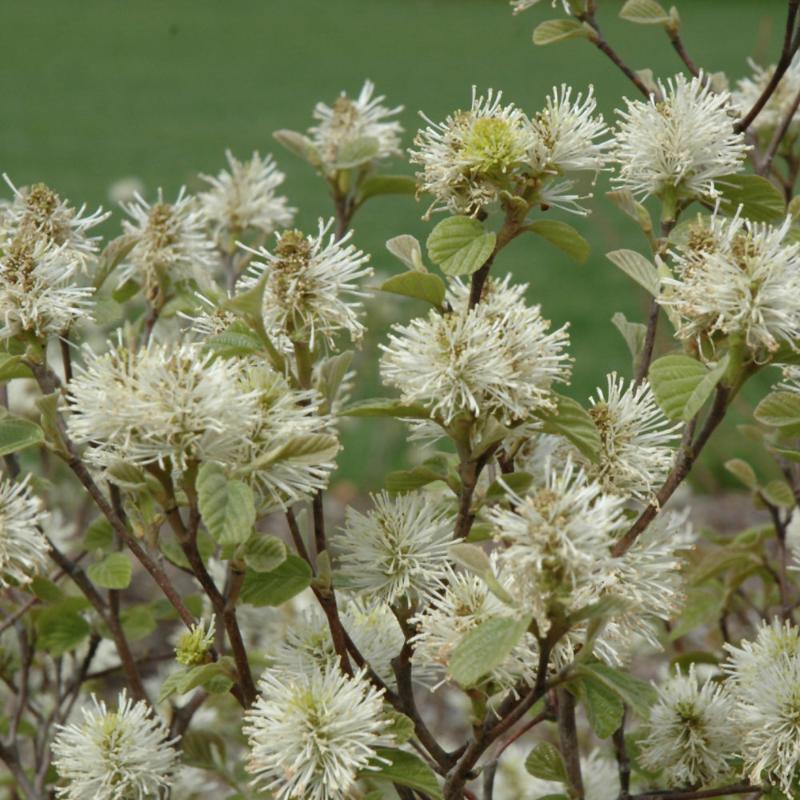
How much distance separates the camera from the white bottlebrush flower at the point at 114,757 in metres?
0.94

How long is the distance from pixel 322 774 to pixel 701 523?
8.61 feet

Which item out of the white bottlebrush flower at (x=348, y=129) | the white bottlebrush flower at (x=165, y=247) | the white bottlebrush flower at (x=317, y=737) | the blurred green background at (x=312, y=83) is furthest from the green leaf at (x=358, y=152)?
the blurred green background at (x=312, y=83)

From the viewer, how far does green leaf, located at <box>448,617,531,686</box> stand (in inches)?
27.9

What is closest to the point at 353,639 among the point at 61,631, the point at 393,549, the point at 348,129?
the point at 393,549

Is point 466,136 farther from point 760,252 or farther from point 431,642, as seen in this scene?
point 431,642

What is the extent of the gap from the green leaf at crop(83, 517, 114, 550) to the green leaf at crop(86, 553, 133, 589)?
0.10 metres

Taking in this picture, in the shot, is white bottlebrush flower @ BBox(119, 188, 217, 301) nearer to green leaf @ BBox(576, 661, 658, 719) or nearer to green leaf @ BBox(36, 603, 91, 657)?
green leaf @ BBox(36, 603, 91, 657)

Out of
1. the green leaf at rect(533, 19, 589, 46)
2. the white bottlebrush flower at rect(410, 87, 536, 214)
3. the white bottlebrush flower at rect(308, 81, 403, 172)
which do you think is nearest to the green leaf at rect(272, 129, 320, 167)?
the white bottlebrush flower at rect(308, 81, 403, 172)

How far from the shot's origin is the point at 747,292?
0.79 m

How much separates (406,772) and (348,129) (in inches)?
28.2

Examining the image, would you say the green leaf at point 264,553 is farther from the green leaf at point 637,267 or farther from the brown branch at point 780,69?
the brown branch at point 780,69

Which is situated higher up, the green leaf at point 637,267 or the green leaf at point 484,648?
the green leaf at point 637,267

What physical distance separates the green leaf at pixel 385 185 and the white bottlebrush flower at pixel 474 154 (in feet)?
0.97

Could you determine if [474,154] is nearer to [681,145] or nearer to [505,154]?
[505,154]
